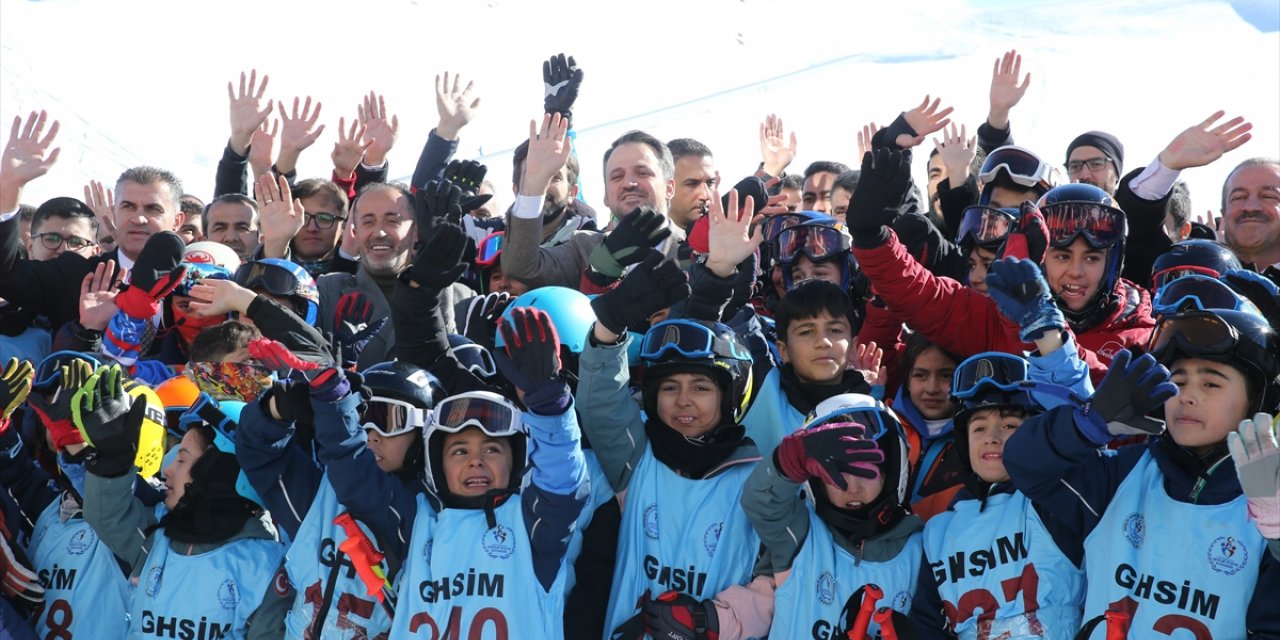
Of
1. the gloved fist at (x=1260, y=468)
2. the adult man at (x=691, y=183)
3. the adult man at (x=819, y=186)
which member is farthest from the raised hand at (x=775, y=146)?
the gloved fist at (x=1260, y=468)

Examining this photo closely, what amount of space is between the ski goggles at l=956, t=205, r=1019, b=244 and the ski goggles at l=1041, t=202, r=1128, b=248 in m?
0.38

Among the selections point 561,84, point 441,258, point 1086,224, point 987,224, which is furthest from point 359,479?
point 561,84

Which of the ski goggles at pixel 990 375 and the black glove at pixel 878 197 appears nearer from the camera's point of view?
the ski goggles at pixel 990 375

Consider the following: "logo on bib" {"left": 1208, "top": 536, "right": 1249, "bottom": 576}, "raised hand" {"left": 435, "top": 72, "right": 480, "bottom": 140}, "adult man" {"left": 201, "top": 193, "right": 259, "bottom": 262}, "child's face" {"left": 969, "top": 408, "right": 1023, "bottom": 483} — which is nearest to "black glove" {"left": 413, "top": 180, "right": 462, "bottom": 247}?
"adult man" {"left": 201, "top": 193, "right": 259, "bottom": 262}

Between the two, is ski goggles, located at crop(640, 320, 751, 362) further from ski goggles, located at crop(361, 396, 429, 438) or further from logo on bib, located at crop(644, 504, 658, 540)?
ski goggles, located at crop(361, 396, 429, 438)

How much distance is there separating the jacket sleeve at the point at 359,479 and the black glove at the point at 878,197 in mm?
2325

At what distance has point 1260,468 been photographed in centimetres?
391

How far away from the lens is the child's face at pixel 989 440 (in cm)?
496

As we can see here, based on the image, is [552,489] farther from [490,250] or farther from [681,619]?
[490,250]

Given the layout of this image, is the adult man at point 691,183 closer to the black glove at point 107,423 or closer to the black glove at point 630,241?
the black glove at point 630,241

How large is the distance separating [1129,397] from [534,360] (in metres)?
2.03

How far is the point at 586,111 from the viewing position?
1200cm

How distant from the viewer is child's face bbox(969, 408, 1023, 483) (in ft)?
16.3

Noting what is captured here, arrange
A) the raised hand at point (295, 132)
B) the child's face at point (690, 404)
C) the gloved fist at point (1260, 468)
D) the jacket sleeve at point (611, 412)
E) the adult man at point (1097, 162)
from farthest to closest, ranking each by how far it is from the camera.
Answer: the raised hand at point (295, 132)
the adult man at point (1097, 162)
the child's face at point (690, 404)
the jacket sleeve at point (611, 412)
the gloved fist at point (1260, 468)
